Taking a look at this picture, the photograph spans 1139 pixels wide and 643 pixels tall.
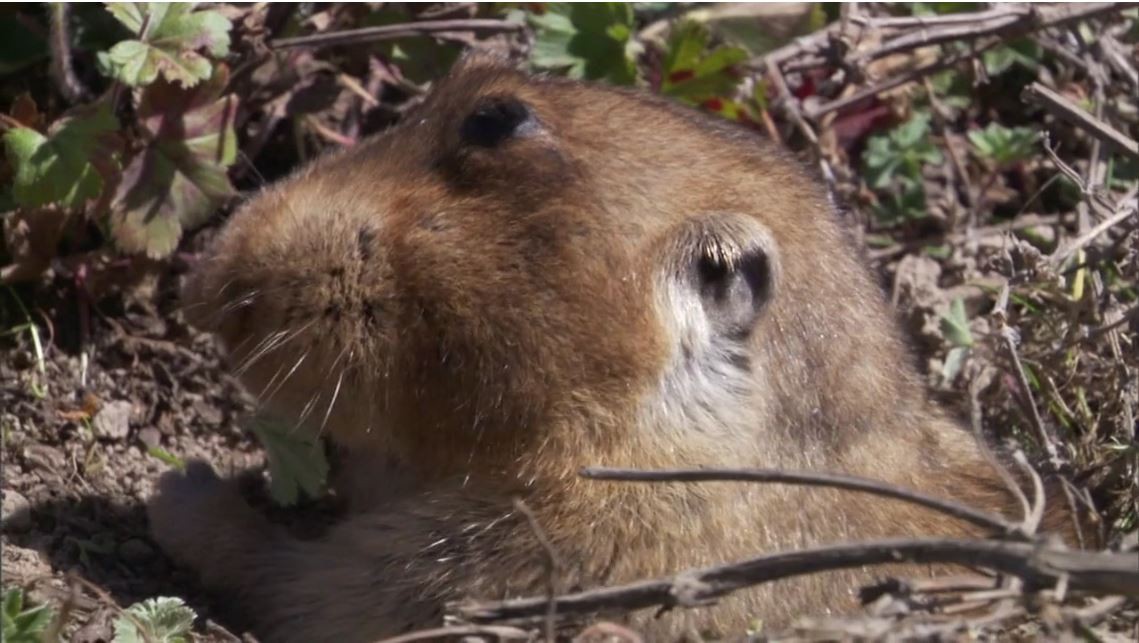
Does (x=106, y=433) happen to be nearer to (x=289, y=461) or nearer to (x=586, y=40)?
(x=289, y=461)

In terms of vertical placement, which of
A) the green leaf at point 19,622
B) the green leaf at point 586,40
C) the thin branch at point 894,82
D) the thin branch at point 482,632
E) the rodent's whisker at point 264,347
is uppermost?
the green leaf at point 586,40

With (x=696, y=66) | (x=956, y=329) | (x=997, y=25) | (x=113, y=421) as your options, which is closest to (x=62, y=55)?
(x=113, y=421)

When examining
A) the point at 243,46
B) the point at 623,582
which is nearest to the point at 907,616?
the point at 623,582

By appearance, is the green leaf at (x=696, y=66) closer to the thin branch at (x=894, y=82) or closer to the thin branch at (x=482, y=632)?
the thin branch at (x=894, y=82)

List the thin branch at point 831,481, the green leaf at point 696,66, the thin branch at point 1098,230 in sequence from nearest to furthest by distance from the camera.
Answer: the thin branch at point 831,481
the thin branch at point 1098,230
the green leaf at point 696,66

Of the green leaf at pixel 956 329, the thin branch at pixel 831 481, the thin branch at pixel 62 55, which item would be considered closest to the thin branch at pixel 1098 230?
the green leaf at pixel 956 329

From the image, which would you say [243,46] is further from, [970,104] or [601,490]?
[970,104]

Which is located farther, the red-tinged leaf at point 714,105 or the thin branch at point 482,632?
the red-tinged leaf at point 714,105

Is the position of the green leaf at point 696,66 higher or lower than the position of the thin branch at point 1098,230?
higher
